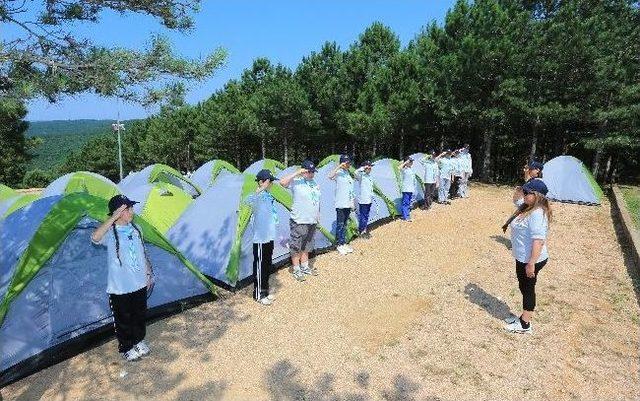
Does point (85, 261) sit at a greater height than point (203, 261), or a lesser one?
greater

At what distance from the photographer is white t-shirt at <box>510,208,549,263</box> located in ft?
16.1

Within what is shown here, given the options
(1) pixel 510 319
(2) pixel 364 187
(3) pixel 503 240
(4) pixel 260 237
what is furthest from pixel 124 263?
(3) pixel 503 240

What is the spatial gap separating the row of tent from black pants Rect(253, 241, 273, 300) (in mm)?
472

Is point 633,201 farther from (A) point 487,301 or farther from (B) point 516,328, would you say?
(B) point 516,328

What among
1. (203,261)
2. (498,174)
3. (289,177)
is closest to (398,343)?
(289,177)

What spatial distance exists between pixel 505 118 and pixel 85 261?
644 inches

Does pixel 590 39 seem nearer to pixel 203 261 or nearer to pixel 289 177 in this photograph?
pixel 289 177

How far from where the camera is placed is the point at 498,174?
2811 centimetres

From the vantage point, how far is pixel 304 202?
694 cm

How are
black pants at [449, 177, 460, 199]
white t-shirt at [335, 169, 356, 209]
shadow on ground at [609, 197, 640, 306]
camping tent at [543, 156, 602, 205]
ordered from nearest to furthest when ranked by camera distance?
shadow on ground at [609, 197, 640, 306] < white t-shirt at [335, 169, 356, 209] < camping tent at [543, 156, 602, 205] < black pants at [449, 177, 460, 199]

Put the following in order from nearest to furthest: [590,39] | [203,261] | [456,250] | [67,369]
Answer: [67,369]
[203,261]
[456,250]
[590,39]

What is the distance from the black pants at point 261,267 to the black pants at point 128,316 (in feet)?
5.68

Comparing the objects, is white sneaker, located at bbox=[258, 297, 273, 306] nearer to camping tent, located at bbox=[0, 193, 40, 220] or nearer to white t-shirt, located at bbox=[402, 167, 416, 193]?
camping tent, located at bbox=[0, 193, 40, 220]

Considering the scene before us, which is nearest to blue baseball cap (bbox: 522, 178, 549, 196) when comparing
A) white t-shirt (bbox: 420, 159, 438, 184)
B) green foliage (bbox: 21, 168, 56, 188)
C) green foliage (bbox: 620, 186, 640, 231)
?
green foliage (bbox: 620, 186, 640, 231)
